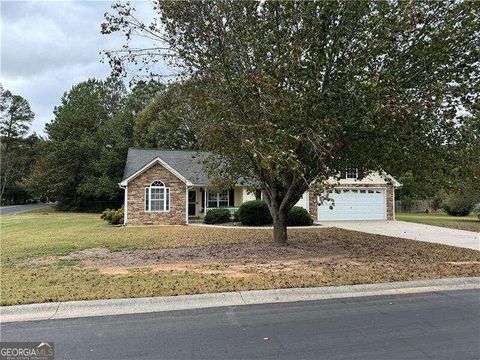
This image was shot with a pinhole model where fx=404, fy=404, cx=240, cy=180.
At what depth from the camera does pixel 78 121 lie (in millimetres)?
40531

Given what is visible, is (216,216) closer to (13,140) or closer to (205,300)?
(205,300)

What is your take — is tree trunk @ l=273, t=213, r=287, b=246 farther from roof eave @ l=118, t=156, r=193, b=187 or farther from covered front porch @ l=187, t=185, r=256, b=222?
covered front porch @ l=187, t=185, r=256, b=222

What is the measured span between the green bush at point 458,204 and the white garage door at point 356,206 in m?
6.76

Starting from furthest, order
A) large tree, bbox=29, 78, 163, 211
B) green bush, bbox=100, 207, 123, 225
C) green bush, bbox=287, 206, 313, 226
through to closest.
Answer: large tree, bbox=29, 78, 163, 211, green bush, bbox=100, 207, 123, 225, green bush, bbox=287, 206, 313, 226

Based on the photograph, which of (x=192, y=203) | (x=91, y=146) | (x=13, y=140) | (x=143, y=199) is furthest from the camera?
(x=13, y=140)

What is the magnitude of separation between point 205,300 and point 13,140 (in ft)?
216

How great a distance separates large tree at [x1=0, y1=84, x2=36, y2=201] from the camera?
57.8 metres

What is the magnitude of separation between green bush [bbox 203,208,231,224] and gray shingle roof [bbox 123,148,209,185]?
2380mm

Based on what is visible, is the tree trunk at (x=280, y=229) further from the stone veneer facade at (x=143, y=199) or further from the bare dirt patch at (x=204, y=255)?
the stone veneer facade at (x=143, y=199)

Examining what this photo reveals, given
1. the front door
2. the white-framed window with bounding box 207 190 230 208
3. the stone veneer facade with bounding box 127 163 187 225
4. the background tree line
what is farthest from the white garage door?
the background tree line

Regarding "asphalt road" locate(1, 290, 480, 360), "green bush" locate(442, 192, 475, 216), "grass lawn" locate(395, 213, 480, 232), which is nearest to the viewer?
"asphalt road" locate(1, 290, 480, 360)

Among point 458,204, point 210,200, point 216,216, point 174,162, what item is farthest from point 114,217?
point 458,204

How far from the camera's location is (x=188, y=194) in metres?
26.3

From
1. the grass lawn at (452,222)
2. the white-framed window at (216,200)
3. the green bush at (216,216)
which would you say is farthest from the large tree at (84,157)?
the grass lawn at (452,222)
